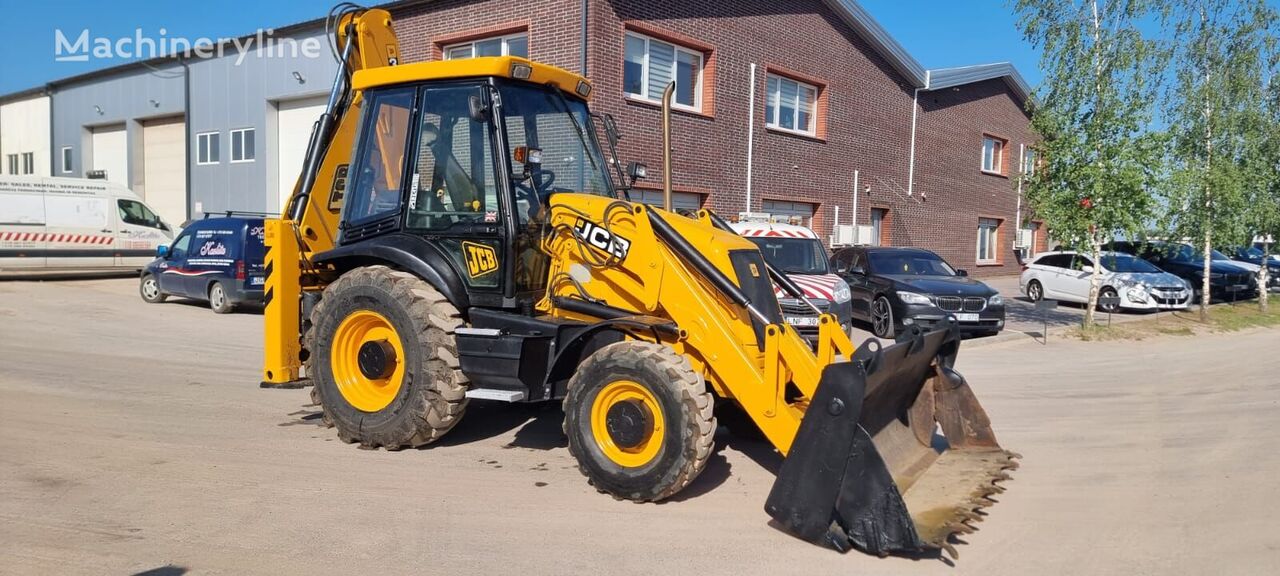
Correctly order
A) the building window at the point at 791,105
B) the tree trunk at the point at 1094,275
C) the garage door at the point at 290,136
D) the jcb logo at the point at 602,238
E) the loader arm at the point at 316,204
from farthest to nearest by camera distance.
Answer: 1. the garage door at the point at 290,136
2. the building window at the point at 791,105
3. the tree trunk at the point at 1094,275
4. the loader arm at the point at 316,204
5. the jcb logo at the point at 602,238

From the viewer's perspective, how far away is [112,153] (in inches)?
1115

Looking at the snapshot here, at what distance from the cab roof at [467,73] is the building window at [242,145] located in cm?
1829

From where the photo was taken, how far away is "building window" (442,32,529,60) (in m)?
16.1

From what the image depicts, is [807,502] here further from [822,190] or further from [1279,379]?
[822,190]

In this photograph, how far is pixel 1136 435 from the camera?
7242 millimetres

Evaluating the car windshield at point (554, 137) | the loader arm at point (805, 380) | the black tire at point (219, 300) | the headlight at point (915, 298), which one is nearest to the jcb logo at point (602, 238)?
the loader arm at point (805, 380)

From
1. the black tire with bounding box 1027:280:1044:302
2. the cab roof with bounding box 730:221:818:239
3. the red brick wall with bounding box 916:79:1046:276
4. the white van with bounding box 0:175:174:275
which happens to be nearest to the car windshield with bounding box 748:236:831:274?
the cab roof with bounding box 730:221:818:239

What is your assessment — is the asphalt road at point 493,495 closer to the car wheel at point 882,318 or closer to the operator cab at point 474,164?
the operator cab at point 474,164

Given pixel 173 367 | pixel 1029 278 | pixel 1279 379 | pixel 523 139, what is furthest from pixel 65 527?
pixel 1029 278

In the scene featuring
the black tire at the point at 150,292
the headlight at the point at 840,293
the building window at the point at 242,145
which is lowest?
the black tire at the point at 150,292

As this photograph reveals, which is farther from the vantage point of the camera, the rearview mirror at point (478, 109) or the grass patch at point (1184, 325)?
the grass patch at point (1184, 325)

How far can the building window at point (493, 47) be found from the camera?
1606 centimetres

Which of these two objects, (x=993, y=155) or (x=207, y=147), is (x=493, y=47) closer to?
(x=207, y=147)

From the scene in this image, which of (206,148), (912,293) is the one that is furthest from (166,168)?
(912,293)
